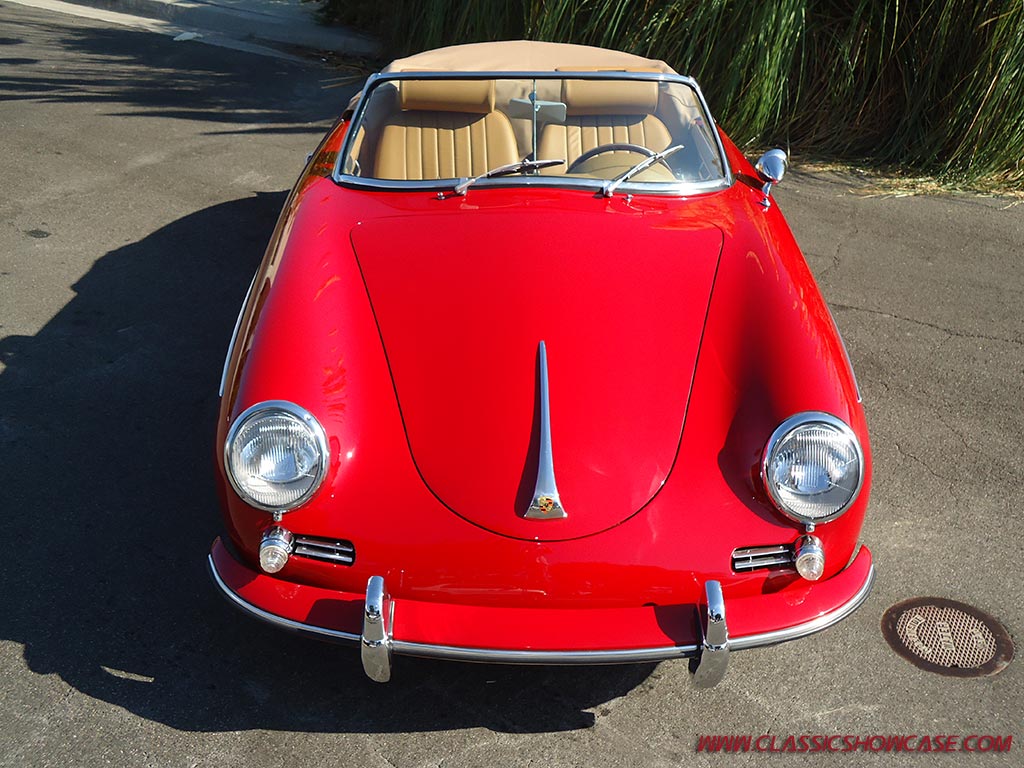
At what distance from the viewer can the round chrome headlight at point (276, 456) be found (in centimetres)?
256

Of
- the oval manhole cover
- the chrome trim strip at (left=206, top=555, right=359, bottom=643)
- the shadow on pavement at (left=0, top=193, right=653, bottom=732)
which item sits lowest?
the shadow on pavement at (left=0, top=193, right=653, bottom=732)

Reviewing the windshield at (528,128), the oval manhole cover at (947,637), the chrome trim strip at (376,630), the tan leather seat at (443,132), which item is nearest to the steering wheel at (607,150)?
the windshield at (528,128)

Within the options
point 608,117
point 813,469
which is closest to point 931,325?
point 608,117

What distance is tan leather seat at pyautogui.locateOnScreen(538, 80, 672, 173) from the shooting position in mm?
4000

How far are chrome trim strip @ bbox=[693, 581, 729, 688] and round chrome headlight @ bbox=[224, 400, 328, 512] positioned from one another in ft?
3.34

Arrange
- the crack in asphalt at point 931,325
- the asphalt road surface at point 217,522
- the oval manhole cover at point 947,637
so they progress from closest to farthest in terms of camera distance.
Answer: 1. the asphalt road surface at point 217,522
2. the oval manhole cover at point 947,637
3. the crack in asphalt at point 931,325

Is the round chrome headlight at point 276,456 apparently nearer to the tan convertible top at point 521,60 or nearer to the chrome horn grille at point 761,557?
the chrome horn grille at point 761,557

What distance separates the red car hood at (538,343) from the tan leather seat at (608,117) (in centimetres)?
64

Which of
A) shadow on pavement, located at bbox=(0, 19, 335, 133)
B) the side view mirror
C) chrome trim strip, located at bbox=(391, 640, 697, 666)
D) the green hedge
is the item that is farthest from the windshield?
shadow on pavement, located at bbox=(0, 19, 335, 133)

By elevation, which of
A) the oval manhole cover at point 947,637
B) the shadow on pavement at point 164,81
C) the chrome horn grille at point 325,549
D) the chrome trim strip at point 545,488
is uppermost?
the chrome trim strip at point 545,488

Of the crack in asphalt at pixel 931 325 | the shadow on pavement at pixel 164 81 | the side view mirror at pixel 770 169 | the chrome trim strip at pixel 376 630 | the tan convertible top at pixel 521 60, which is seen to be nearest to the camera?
the chrome trim strip at pixel 376 630

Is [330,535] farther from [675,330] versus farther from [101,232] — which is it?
[101,232]

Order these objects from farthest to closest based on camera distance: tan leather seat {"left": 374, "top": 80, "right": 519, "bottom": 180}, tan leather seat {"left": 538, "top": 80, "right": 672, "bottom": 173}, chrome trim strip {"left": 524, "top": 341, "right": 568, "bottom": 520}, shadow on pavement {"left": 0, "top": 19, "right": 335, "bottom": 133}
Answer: shadow on pavement {"left": 0, "top": 19, "right": 335, "bottom": 133} < tan leather seat {"left": 538, "top": 80, "right": 672, "bottom": 173} < tan leather seat {"left": 374, "top": 80, "right": 519, "bottom": 180} < chrome trim strip {"left": 524, "top": 341, "right": 568, "bottom": 520}

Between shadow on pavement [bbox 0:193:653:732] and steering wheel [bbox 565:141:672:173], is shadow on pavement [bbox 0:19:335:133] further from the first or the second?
steering wheel [bbox 565:141:672:173]
